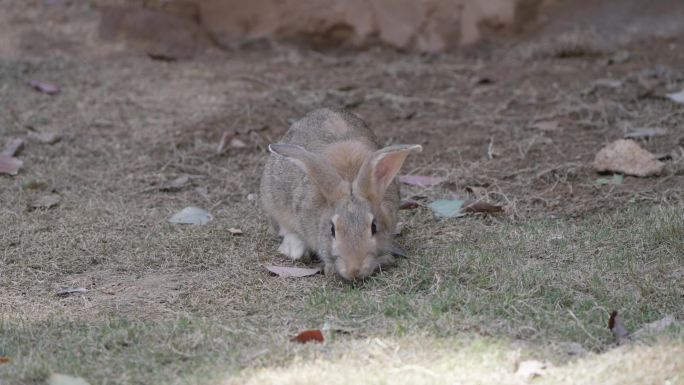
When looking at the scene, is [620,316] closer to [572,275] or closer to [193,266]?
[572,275]

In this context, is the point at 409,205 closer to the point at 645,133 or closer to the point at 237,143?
the point at 237,143

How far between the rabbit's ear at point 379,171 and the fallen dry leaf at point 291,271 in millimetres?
487

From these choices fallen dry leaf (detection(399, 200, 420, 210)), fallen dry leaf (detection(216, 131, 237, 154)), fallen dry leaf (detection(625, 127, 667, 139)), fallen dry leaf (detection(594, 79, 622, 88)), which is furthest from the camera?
fallen dry leaf (detection(594, 79, 622, 88))

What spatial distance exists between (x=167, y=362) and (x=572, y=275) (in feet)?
6.37

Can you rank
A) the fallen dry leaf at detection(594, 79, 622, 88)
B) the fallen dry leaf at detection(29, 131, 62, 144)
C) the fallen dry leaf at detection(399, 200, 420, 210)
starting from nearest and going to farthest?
1. the fallen dry leaf at detection(399, 200, 420, 210)
2. the fallen dry leaf at detection(29, 131, 62, 144)
3. the fallen dry leaf at detection(594, 79, 622, 88)

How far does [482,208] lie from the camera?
5781mm

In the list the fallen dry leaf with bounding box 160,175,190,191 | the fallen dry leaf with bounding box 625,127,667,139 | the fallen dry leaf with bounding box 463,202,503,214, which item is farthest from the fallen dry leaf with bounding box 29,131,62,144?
the fallen dry leaf with bounding box 625,127,667,139

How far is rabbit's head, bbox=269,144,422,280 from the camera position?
475 centimetres

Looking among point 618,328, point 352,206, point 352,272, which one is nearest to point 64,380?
point 352,272

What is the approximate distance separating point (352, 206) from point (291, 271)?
1.58 feet

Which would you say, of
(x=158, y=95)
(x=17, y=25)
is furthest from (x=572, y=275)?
(x=17, y=25)

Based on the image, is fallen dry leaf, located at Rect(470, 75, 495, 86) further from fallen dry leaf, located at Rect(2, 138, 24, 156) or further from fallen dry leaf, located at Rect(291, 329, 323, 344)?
fallen dry leaf, located at Rect(291, 329, 323, 344)

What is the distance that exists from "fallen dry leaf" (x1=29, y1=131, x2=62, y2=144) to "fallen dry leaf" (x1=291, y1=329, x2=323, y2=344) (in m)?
3.86

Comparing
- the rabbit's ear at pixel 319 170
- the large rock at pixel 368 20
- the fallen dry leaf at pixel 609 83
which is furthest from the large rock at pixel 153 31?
the rabbit's ear at pixel 319 170
